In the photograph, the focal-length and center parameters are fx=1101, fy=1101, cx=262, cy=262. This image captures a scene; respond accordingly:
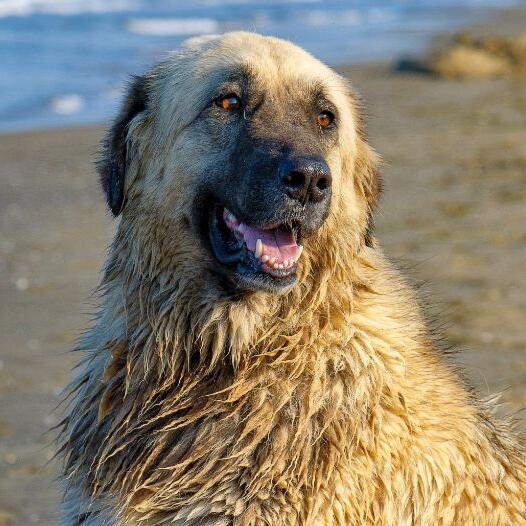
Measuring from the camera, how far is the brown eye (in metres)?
4.15

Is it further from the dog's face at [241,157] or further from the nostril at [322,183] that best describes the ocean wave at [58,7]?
the nostril at [322,183]

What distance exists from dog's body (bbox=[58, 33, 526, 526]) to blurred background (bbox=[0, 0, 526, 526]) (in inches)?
22.2

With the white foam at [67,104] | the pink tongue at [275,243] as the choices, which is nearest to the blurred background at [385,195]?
the white foam at [67,104]

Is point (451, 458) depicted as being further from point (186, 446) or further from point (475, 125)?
point (475, 125)

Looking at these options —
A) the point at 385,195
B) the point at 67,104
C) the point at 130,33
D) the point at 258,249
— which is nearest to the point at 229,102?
the point at 258,249

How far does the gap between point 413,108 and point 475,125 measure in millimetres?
1481

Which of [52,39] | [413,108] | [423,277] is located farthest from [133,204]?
[52,39]

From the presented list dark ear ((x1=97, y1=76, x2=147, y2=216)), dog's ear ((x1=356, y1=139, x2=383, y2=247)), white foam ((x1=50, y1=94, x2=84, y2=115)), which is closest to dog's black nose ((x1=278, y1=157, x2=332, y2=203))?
dog's ear ((x1=356, y1=139, x2=383, y2=247))

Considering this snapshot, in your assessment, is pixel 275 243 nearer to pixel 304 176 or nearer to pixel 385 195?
pixel 304 176

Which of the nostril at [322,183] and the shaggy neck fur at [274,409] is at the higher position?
the nostril at [322,183]

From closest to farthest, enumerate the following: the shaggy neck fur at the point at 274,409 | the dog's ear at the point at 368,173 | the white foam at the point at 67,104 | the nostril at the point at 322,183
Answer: the shaggy neck fur at the point at 274,409 < the nostril at the point at 322,183 < the dog's ear at the point at 368,173 < the white foam at the point at 67,104

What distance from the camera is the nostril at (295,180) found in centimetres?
375

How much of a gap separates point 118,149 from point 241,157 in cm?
57

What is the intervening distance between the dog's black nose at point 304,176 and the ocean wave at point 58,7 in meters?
23.1
